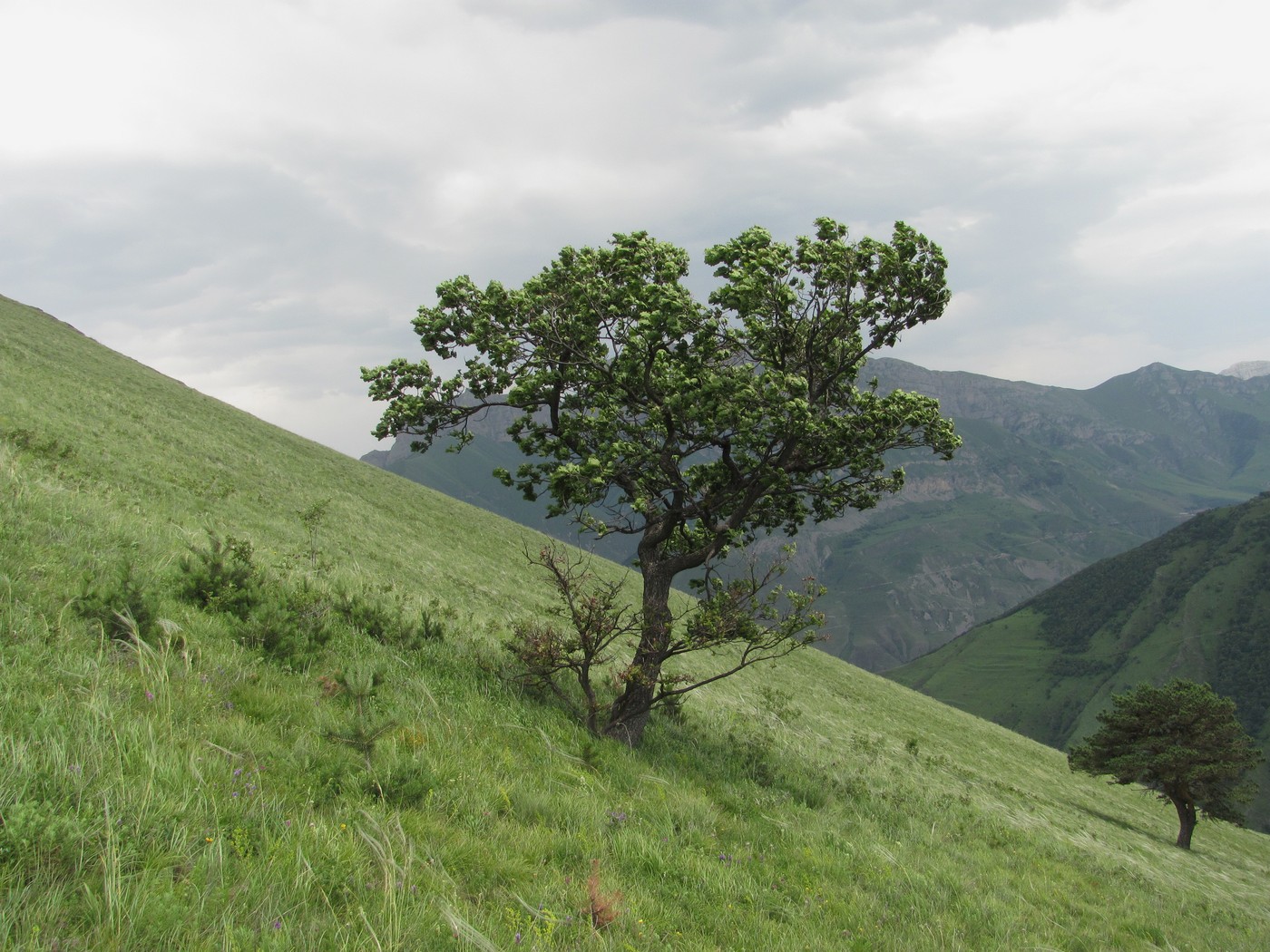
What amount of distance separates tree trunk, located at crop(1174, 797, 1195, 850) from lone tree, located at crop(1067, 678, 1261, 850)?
44 millimetres

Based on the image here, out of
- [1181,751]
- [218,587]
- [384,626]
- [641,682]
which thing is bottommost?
[1181,751]

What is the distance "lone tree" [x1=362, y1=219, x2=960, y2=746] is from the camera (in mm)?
12633

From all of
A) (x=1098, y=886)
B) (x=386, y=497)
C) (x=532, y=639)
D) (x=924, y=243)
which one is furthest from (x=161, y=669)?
(x=386, y=497)

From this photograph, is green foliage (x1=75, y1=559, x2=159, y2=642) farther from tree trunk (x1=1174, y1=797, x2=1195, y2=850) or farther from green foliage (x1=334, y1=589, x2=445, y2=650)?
tree trunk (x1=1174, y1=797, x2=1195, y2=850)

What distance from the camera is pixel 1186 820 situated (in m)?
38.9

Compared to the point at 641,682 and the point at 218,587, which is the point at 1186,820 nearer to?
the point at 641,682

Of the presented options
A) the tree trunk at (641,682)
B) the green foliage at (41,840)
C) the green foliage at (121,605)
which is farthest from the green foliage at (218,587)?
the tree trunk at (641,682)

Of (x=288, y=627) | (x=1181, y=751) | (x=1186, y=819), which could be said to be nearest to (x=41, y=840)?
(x=288, y=627)

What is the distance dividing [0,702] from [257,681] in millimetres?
2694

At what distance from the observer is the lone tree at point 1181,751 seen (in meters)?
38.6

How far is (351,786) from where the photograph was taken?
5988 mm

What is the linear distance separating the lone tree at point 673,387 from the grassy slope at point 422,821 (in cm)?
355

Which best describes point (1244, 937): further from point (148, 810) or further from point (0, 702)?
point (0, 702)

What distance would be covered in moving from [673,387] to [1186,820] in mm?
46055
